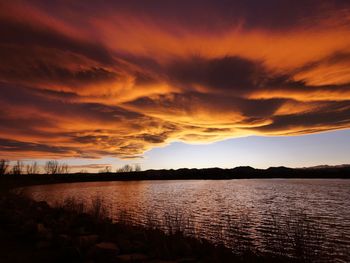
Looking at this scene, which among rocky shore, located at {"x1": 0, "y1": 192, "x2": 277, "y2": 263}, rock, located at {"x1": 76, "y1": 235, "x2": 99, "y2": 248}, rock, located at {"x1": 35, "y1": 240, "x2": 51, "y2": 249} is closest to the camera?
rocky shore, located at {"x1": 0, "y1": 192, "x2": 277, "y2": 263}

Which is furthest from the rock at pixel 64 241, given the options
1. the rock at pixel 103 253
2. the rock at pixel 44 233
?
the rock at pixel 103 253

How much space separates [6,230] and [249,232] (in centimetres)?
1482

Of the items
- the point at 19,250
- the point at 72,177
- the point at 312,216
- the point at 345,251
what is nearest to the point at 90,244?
the point at 19,250

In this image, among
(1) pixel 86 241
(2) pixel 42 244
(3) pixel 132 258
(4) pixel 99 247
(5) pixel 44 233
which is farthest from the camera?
(5) pixel 44 233

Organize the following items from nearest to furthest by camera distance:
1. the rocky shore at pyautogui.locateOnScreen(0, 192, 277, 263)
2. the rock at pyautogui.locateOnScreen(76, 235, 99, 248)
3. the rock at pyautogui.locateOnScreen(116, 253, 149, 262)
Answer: the rock at pyautogui.locateOnScreen(116, 253, 149, 262), the rocky shore at pyautogui.locateOnScreen(0, 192, 277, 263), the rock at pyautogui.locateOnScreen(76, 235, 99, 248)

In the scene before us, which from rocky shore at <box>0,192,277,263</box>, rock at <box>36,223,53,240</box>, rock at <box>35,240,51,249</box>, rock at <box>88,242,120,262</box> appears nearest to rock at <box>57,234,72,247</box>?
rocky shore at <box>0,192,277,263</box>

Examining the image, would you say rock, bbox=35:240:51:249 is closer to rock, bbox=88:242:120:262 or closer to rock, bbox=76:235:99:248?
rock, bbox=76:235:99:248

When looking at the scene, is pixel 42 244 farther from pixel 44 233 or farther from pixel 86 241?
pixel 86 241

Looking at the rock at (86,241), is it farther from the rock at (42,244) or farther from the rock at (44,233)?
the rock at (44,233)

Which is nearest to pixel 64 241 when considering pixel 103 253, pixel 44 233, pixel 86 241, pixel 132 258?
pixel 86 241

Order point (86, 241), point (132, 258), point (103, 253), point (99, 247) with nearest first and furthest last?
point (132, 258) < point (103, 253) < point (99, 247) < point (86, 241)

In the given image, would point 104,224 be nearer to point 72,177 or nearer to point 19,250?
point 19,250

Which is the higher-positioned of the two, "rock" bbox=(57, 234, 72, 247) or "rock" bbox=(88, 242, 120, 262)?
"rock" bbox=(57, 234, 72, 247)

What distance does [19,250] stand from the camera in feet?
32.7
